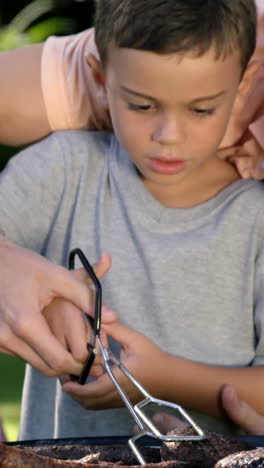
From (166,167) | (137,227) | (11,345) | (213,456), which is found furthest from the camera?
(137,227)

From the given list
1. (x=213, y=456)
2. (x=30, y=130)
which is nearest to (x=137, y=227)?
(x=30, y=130)

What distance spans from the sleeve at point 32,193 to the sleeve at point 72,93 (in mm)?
55

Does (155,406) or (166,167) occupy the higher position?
(166,167)

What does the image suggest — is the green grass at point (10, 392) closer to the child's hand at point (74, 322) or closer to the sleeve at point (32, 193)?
the sleeve at point (32, 193)

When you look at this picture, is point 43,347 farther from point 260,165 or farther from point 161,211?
point 260,165

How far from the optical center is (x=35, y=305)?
1.07m

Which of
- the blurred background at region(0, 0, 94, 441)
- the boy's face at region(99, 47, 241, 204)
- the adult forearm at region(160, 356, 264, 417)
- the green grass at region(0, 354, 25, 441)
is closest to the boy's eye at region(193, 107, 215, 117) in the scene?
the boy's face at region(99, 47, 241, 204)

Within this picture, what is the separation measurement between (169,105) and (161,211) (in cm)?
24

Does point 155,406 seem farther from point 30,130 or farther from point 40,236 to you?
point 30,130

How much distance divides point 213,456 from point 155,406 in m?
0.59

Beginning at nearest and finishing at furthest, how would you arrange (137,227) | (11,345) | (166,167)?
(11,345), (166,167), (137,227)

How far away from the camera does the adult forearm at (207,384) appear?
1.24 metres

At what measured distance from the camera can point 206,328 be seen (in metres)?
1.32

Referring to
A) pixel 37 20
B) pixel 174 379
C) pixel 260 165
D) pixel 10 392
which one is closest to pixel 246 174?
pixel 260 165
